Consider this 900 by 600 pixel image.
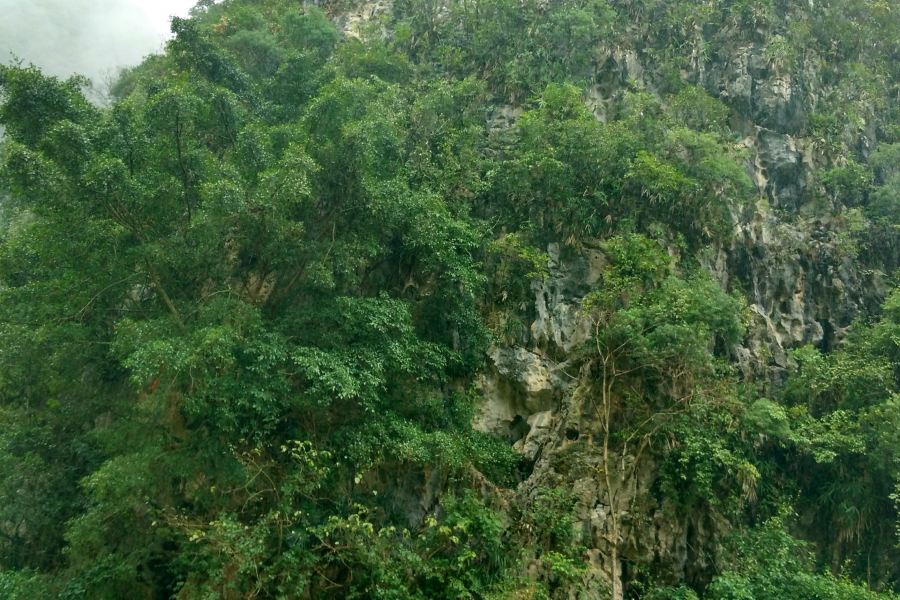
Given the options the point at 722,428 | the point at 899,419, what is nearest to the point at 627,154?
the point at 722,428

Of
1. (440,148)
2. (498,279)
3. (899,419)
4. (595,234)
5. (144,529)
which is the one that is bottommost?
(144,529)

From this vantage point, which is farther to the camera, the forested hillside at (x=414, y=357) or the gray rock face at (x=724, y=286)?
the gray rock face at (x=724, y=286)

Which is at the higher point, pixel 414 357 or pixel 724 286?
pixel 724 286

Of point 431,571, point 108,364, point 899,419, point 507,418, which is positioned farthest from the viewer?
point 507,418

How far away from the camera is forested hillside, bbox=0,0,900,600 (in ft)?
28.3

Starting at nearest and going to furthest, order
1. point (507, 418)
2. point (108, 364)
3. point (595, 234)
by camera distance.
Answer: point (108, 364) < point (507, 418) < point (595, 234)

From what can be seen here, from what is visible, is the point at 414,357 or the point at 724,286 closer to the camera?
Answer: the point at 414,357

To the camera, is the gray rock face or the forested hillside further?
the gray rock face

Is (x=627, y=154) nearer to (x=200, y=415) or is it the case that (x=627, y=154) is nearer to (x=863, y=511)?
(x=863, y=511)

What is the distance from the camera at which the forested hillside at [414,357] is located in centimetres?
864

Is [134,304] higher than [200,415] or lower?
higher

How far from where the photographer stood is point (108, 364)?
389 inches

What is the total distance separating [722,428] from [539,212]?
5734 mm

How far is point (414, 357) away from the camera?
10.1m
